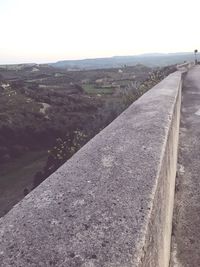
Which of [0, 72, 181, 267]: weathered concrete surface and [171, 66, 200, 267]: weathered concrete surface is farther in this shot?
[171, 66, 200, 267]: weathered concrete surface

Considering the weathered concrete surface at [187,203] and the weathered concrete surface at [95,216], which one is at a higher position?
the weathered concrete surface at [95,216]

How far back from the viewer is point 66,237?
1515mm

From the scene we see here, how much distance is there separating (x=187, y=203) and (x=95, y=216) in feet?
5.95

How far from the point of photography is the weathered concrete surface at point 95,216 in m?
1.40

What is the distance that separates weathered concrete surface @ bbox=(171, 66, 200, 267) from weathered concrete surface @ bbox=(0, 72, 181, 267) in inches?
22.6

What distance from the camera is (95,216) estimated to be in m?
1.68

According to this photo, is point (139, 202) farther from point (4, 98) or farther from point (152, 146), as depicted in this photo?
point (4, 98)

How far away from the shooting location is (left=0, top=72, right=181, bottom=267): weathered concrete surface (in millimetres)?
1399

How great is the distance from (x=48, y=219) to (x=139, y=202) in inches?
18.5

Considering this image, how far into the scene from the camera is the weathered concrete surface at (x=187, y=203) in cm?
254

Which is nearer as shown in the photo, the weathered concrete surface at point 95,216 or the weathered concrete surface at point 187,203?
the weathered concrete surface at point 95,216

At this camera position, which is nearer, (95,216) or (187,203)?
(95,216)

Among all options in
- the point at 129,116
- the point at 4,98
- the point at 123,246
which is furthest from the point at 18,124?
the point at 123,246

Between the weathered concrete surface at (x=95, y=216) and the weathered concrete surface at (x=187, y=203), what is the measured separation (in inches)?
22.6
